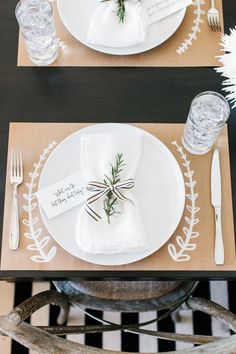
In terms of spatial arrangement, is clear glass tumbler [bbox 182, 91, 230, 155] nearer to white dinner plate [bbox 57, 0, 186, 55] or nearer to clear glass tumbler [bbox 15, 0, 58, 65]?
white dinner plate [bbox 57, 0, 186, 55]

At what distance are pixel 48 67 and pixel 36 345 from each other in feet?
1.73

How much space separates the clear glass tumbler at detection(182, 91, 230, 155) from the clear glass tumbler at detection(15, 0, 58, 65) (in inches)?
11.6

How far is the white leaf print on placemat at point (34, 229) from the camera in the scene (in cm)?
81

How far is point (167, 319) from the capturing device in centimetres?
140

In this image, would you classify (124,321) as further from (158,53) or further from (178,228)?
(158,53)

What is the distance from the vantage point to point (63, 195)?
833 millimetres

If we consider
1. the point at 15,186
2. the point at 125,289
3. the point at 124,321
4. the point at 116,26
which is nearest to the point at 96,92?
the point at 116,26

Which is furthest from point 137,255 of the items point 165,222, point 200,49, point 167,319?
point 167,319

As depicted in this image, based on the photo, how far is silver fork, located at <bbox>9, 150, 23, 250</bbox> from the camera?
2.67ft

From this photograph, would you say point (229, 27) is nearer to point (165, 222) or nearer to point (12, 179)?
point (165, 222)

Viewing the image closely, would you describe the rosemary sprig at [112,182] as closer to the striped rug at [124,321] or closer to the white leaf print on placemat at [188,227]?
the white leaf print on placemat at [188,227]

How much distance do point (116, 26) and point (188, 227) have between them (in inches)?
16.3

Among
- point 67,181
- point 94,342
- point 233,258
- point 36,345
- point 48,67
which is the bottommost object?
point 94,342

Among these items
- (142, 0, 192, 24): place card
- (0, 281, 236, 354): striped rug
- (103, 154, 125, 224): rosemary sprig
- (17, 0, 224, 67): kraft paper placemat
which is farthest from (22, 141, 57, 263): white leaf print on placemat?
(0, 281, 236, 354): striped rug
